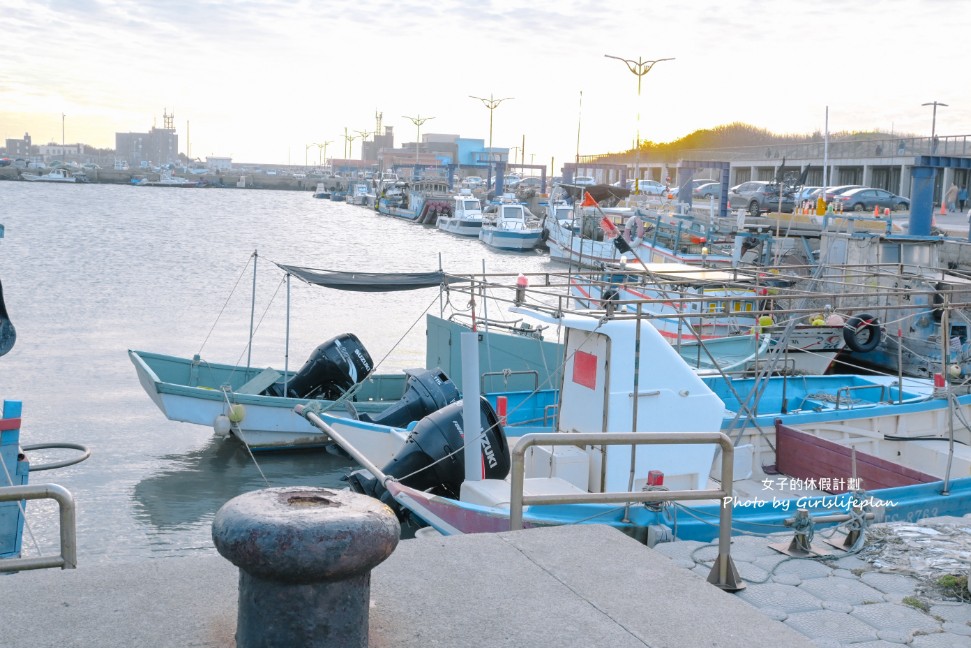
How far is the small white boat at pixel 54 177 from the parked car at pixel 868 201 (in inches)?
7020

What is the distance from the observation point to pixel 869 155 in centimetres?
6038

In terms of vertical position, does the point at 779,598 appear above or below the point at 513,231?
below

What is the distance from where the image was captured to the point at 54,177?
18862 centimetres

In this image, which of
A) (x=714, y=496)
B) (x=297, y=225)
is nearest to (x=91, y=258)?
(x=297, y=225)

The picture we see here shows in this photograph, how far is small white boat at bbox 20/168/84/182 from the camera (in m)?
189

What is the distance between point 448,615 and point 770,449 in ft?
28.8

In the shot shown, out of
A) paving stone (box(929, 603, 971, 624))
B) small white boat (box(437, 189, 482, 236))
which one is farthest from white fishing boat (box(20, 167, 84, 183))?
paving stone (box(929, 603, 971, 624))

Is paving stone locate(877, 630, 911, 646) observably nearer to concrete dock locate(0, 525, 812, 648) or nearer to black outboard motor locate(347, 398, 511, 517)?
concrete dock locate(0, 525, 812, 648)

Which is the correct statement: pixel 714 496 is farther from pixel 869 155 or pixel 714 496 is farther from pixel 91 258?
pixel 869 155

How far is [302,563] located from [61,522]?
1700 mm

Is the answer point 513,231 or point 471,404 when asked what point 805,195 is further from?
point 471,404

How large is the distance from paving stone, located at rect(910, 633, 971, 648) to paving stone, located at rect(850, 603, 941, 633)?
0.09m

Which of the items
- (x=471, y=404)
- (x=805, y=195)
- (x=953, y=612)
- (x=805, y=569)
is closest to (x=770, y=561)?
(x=805, y=569)

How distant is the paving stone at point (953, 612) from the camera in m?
5.68
